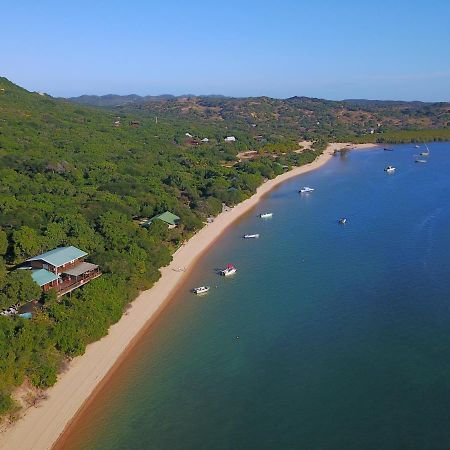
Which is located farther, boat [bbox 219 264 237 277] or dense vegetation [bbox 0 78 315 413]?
boat [bbox 219 264 237 277]

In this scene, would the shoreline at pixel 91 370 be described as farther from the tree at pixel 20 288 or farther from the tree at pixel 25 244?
the tree at pixel 25 244

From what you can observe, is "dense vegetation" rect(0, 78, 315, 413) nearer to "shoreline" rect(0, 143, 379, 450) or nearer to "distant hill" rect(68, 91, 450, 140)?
"shoreline" rect(0, 143, 379, 450)

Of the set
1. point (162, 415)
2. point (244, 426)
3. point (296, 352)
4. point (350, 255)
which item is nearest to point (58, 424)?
point (162, 415)

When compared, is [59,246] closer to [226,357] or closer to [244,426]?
[226,357]

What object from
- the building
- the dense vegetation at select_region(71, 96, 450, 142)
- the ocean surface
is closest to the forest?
the building

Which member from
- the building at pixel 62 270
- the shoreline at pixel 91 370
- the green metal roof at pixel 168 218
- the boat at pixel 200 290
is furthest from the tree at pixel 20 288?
the green metal roof at pixel 168 218

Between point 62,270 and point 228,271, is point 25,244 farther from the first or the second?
point 228,271
